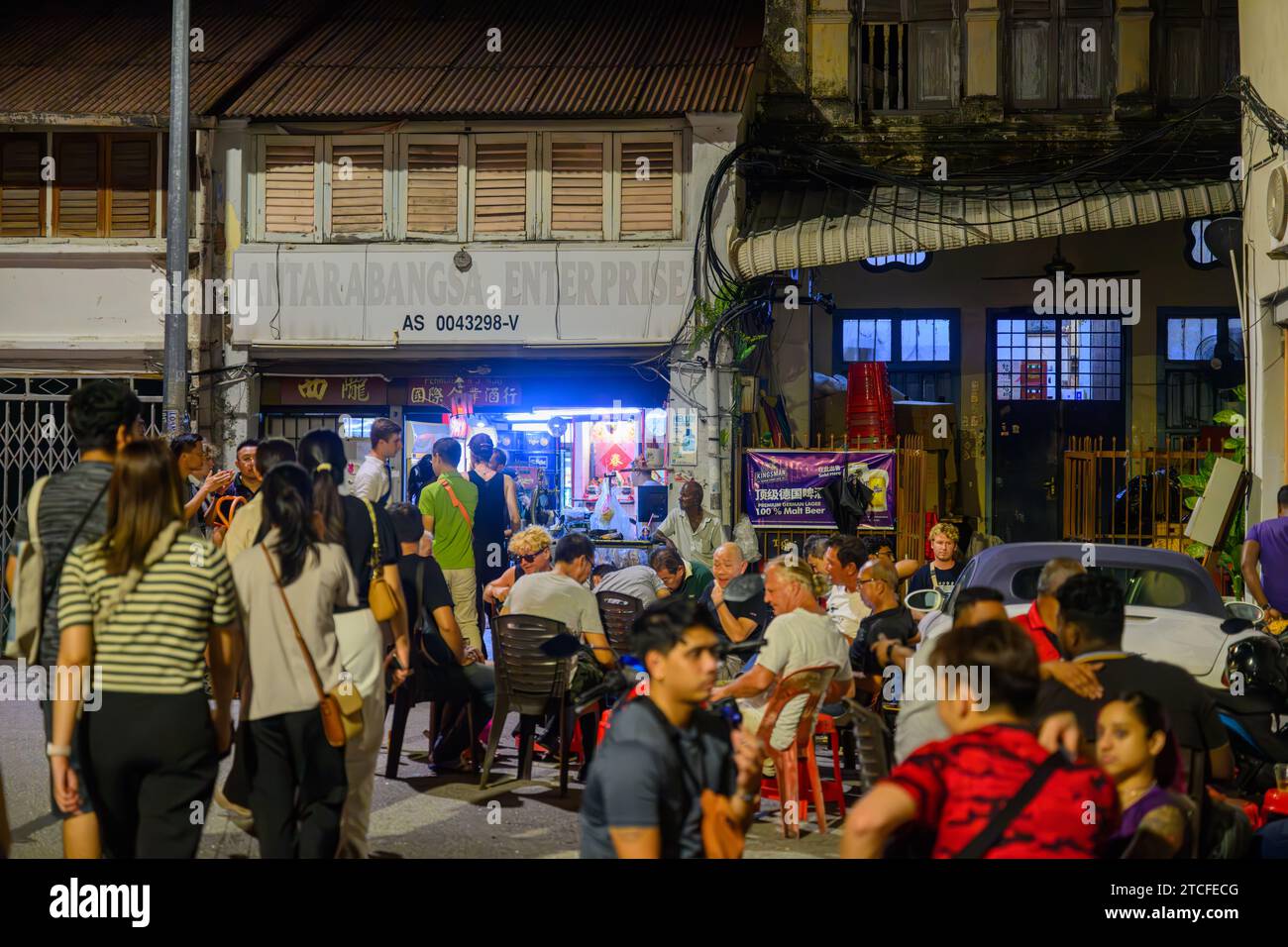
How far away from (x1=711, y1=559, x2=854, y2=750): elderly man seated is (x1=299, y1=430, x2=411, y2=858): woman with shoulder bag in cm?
185

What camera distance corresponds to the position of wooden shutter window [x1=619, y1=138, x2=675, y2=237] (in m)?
17.0

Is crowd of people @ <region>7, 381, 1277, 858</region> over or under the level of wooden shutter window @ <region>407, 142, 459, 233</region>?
under

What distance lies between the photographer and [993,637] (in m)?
4.18

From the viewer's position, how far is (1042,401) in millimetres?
20641

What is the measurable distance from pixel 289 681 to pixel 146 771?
0.73 m

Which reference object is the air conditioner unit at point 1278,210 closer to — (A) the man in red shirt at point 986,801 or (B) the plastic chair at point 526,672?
(B) the plastic chair at point 526,672

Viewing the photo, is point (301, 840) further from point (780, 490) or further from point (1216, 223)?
point (1216, 223)

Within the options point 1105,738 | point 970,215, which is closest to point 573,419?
point 970,215

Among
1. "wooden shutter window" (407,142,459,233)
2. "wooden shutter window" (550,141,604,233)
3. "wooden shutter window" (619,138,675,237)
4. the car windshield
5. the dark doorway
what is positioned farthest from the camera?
the dark doorway

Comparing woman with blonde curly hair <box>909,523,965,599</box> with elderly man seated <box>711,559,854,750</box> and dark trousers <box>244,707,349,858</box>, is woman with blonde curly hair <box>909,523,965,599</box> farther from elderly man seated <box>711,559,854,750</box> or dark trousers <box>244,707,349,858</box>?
dark trousers <box>244,707,349,858</box>

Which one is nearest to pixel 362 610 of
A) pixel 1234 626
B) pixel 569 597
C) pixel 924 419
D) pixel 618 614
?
pixel 569 597

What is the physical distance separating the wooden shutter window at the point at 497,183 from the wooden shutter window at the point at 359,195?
1.15 meters

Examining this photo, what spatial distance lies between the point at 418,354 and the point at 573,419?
1.96 metres

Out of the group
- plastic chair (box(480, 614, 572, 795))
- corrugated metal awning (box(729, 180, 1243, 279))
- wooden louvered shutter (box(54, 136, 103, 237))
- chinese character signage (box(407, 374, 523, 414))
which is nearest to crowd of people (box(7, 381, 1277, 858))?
plastic chair (box(480, 614, 572, 795))
